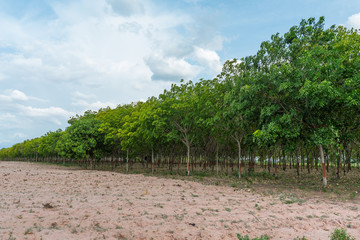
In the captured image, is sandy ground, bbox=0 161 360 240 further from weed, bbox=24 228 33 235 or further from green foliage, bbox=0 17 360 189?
green foliage, bbox=0 17 360 189

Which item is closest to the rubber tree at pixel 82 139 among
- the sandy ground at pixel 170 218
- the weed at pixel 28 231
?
the sandy ground at pixel 170 218

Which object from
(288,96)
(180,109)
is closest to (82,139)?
(180,109)

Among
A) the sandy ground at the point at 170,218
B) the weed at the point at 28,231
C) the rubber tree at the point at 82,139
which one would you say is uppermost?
the rubber tree at the point at 82,139

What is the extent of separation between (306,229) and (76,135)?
4045 cm

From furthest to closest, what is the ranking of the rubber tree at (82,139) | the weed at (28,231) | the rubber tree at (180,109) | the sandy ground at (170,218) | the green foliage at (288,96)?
the rubber tree at (82,139)
the rubber tree at (180,109)
the green foliage at (288,96)
the sandy ground at (170,218)
the weed at (28,231)

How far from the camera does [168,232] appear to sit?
338 inches

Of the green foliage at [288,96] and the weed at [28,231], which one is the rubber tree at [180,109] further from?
the weed at [28,231]

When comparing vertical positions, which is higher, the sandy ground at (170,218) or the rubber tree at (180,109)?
the rubber tree at (180,109)

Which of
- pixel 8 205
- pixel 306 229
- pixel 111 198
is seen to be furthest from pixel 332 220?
pixel 8 205

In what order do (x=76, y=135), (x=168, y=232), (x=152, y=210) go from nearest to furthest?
1. (x=168, y=232)
2. (x=152, y=210)
3. (x=76, y=135)

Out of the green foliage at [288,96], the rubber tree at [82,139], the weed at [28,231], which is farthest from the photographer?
the rubber tree at [82,139]

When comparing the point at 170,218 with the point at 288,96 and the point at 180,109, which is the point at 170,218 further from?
the point at 180,109

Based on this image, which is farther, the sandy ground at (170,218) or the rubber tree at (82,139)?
the rubber tree at (82,139)

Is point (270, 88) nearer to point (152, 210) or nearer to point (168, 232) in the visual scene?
point (152, 210)
